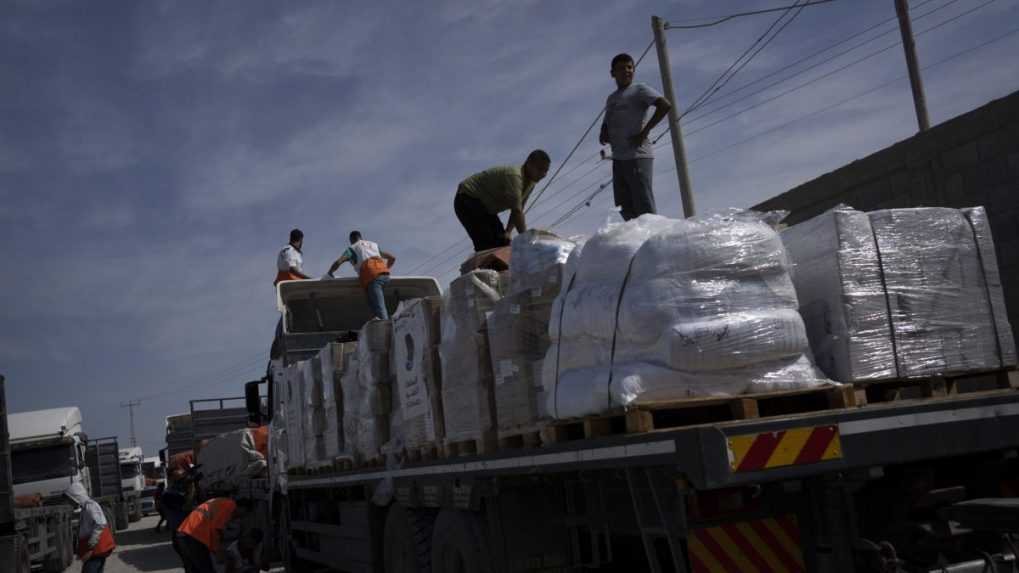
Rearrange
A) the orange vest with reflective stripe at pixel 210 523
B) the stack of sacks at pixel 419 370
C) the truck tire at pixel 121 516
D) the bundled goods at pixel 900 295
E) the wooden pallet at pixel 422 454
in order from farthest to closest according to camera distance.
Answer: the truck tire at pixel 121 516
the orange vest with reflective stripe at pixel 210 523
the wooden pallet at pixel 422 454
the stack of sacks at pixel 419 370
the bundled goods at pixel 900 295

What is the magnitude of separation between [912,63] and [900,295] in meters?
9.59

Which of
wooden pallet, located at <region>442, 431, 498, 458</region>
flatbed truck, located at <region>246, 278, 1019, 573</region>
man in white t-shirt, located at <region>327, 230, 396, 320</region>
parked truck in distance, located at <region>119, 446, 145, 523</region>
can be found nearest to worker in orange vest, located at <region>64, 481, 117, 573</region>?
man in white t-shirt, located at <region>327, 230, 396, 320</region>

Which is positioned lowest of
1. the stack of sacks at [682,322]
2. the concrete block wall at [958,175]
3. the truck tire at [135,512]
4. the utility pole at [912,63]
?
the truck tire at [135,512]

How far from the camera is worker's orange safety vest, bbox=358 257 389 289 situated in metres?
10.5

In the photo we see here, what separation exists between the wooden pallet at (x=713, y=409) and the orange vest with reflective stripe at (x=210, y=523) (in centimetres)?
526

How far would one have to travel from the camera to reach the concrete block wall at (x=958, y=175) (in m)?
7.49

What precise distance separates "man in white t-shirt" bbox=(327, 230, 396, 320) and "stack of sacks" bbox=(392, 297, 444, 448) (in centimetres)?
364

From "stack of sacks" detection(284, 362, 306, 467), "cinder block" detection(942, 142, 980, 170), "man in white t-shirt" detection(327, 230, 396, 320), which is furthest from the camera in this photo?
"man in white t-shirt" detection(327, 230, 396, 320)

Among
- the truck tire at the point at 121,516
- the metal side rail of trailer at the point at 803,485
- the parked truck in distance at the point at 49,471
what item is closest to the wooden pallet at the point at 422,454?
the metal side rail of trailer at the point at 803,485

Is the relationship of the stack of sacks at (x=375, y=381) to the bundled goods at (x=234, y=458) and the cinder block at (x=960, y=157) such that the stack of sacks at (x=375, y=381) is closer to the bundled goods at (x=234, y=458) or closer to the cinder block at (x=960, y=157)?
the cinder block at (x=960, y=157)

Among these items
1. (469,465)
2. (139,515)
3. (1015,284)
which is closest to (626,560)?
(469,465)

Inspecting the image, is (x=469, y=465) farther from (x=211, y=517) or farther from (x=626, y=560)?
(x=211, y=517)

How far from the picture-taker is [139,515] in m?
35.1

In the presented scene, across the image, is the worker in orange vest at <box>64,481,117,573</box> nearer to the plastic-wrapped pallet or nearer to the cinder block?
the plastic-wrapped pallet
